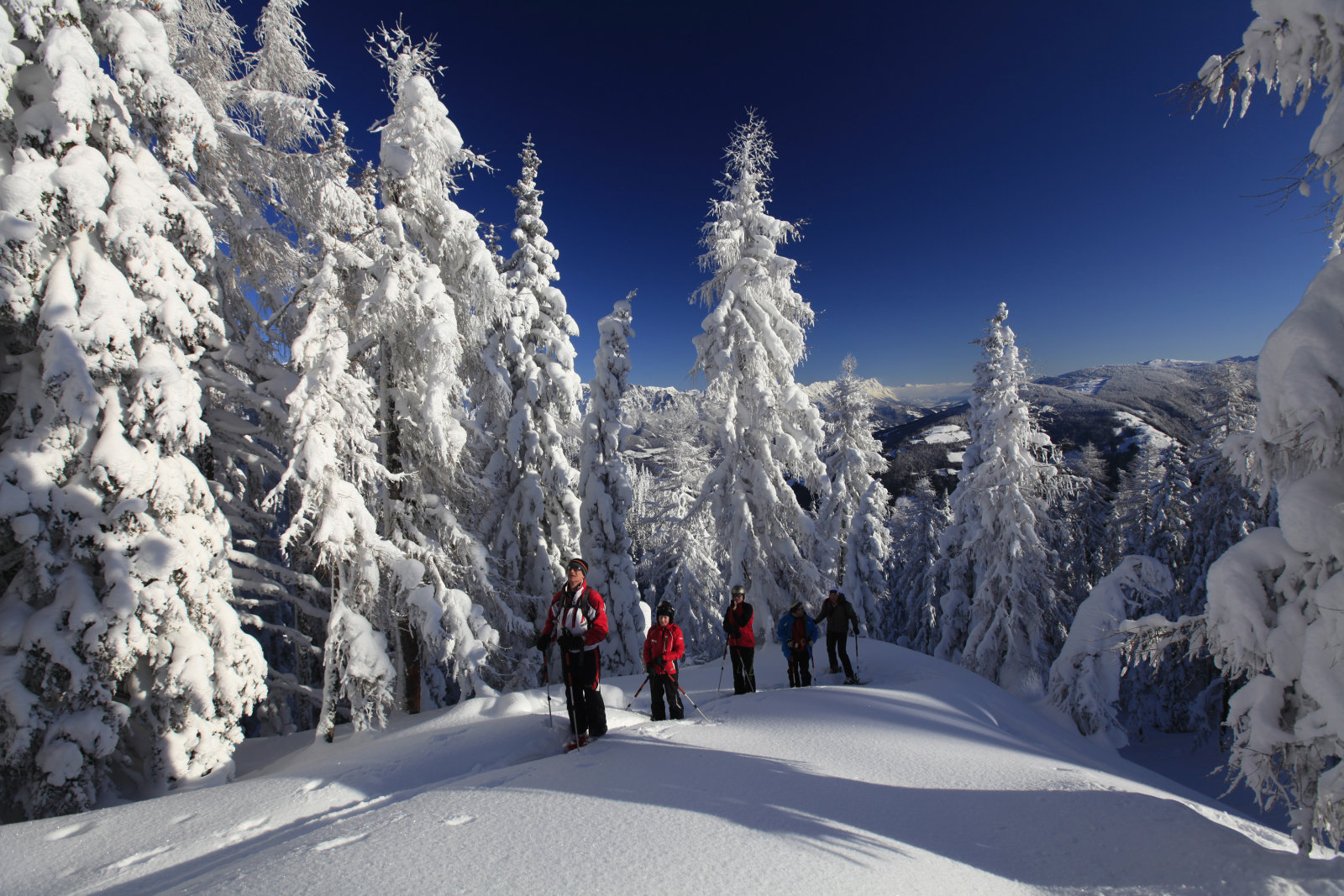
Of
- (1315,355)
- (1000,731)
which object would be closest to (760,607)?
(1000,731)

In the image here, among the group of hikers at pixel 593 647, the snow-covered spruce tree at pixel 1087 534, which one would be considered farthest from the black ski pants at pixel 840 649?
the snow-covered spruce tree at pixel 1087 534

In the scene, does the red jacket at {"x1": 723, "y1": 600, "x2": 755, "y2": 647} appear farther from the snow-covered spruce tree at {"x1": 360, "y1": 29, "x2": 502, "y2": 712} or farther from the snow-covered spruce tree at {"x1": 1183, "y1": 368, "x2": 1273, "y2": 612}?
the snow-covered spruce tree at {"x1": 1183, "y1": 368, "x2": 1273, "y2": 612}

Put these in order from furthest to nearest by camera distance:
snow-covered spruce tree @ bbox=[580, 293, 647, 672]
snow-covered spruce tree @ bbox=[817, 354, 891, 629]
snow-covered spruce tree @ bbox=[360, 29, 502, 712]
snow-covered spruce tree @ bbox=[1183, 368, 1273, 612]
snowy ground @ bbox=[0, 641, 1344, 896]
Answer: snow-covered spruce tree @ bbox=[817, 354, 891, 629]
snow-covered spruce tree @ bbox=[1183, 368, 1273, 612]
snow-covered spruce tree @ bbox=[580, 293, 647, 672]
snow-covered spruce tree @ bbox=[360, 29, 502, 712]
snowy ground @ bbox=[0, 641, 1344, 896]

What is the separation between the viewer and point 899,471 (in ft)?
328

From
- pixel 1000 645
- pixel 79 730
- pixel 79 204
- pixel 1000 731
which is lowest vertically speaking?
pixel 1000 645

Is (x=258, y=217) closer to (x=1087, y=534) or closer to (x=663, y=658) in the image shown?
(x=663, y=658)

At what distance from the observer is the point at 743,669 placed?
9.89 metres

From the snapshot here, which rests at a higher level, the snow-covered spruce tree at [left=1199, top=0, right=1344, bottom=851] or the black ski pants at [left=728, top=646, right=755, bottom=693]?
the snow-covered spruce tree at [left=1199, top=0, right=1344, bottom=851]

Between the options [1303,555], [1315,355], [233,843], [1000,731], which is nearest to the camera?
[1315,355]

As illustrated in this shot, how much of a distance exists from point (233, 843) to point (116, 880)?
0.67 meters

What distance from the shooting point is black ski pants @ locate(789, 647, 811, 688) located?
35.7 feet

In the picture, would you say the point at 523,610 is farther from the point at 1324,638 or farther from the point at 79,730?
the point at 1324,638

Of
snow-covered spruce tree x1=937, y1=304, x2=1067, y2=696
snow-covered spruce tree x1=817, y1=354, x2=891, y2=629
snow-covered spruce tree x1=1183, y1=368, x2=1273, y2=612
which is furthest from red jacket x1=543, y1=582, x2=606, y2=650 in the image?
snow-covered spruce tree x1=1183, y1=368, x2=1273, y2=612

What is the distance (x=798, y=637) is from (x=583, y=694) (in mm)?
5542
